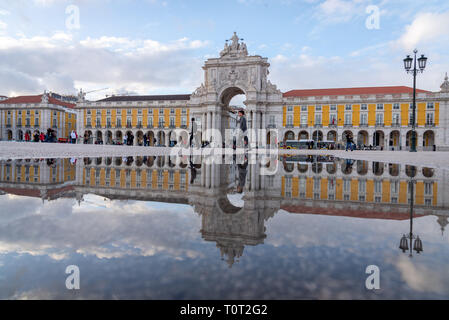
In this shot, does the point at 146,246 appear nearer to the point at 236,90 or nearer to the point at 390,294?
the point at 390,294

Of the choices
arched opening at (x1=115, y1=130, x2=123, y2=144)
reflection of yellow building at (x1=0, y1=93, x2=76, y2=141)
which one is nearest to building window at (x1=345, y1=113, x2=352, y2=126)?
arched opening at (x1=115, y1=130, x2=123, y2=144)

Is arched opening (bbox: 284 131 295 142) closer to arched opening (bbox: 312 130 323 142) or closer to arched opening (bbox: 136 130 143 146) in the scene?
arched opening (bbox: 312 130 323 142)

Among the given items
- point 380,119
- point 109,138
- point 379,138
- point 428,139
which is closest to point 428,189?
point 380,119

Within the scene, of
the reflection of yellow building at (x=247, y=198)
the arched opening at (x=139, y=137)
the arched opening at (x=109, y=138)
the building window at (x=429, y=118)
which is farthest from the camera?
the arched opening at (x=109, y=138)

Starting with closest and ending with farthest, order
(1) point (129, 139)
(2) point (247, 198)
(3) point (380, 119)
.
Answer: (2) point (247, 198)
(1) point (129, 139)
(3) point (380, 119)

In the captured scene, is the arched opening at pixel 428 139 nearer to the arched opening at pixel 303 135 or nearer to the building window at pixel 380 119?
the building window at pixel 380 119

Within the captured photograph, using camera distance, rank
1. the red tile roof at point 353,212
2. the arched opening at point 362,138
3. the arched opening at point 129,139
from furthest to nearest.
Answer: the arched opening at point 362,138
the arched opening at point 129,139
the red tile roof at point 353,212

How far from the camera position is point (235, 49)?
4491 centimetres

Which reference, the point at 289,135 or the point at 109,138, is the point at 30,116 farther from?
the point at 289,135

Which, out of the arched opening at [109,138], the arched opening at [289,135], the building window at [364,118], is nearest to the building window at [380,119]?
the building window at [364,118]

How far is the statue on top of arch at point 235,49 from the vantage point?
145 feet

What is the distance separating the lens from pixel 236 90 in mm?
46844

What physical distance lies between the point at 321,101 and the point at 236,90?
1231 centimetres
